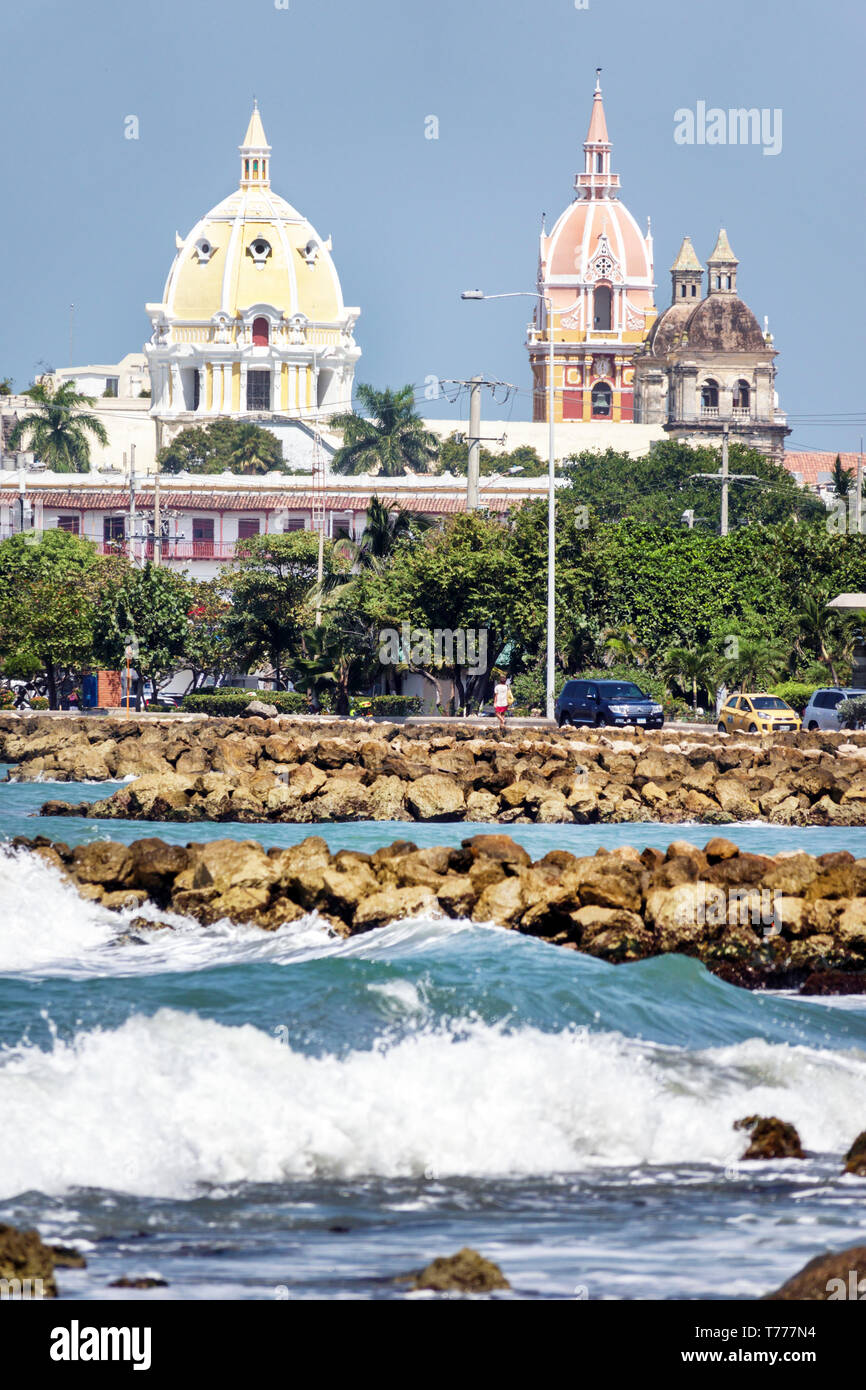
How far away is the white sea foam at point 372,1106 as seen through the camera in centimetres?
1096


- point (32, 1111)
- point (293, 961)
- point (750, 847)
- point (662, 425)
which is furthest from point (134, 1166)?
point (662, 425)

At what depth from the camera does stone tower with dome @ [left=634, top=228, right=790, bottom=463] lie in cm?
15050

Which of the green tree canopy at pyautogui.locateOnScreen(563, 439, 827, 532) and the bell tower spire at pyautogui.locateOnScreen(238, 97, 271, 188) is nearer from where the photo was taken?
the green tree canopy at pyautogui.locateOnScreen(563, 439, 827, 532)

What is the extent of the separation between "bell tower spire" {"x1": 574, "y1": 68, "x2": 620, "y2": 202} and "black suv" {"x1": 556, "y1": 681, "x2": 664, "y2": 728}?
129 m

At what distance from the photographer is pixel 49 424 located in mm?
123000

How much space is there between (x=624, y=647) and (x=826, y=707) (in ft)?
34.3

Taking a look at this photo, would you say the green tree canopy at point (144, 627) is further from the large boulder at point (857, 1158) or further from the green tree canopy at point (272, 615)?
the large boulder at point (857, 1158)

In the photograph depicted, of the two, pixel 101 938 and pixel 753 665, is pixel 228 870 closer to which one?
pixel 101 938

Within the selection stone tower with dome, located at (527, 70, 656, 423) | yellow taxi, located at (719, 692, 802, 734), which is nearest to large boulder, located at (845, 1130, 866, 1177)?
yellow taxi, located at (719, 692, 802, 734)

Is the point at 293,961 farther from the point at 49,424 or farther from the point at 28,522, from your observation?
the point at 49,424

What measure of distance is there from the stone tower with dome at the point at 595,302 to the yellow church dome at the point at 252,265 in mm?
21649

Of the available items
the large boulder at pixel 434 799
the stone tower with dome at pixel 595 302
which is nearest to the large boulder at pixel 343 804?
the large boulder at pixel 434 799

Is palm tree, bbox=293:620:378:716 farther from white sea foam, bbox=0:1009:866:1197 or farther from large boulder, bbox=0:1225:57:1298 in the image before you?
large boulder, bbox=0:1225:57:1298

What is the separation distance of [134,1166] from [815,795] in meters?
22.2
